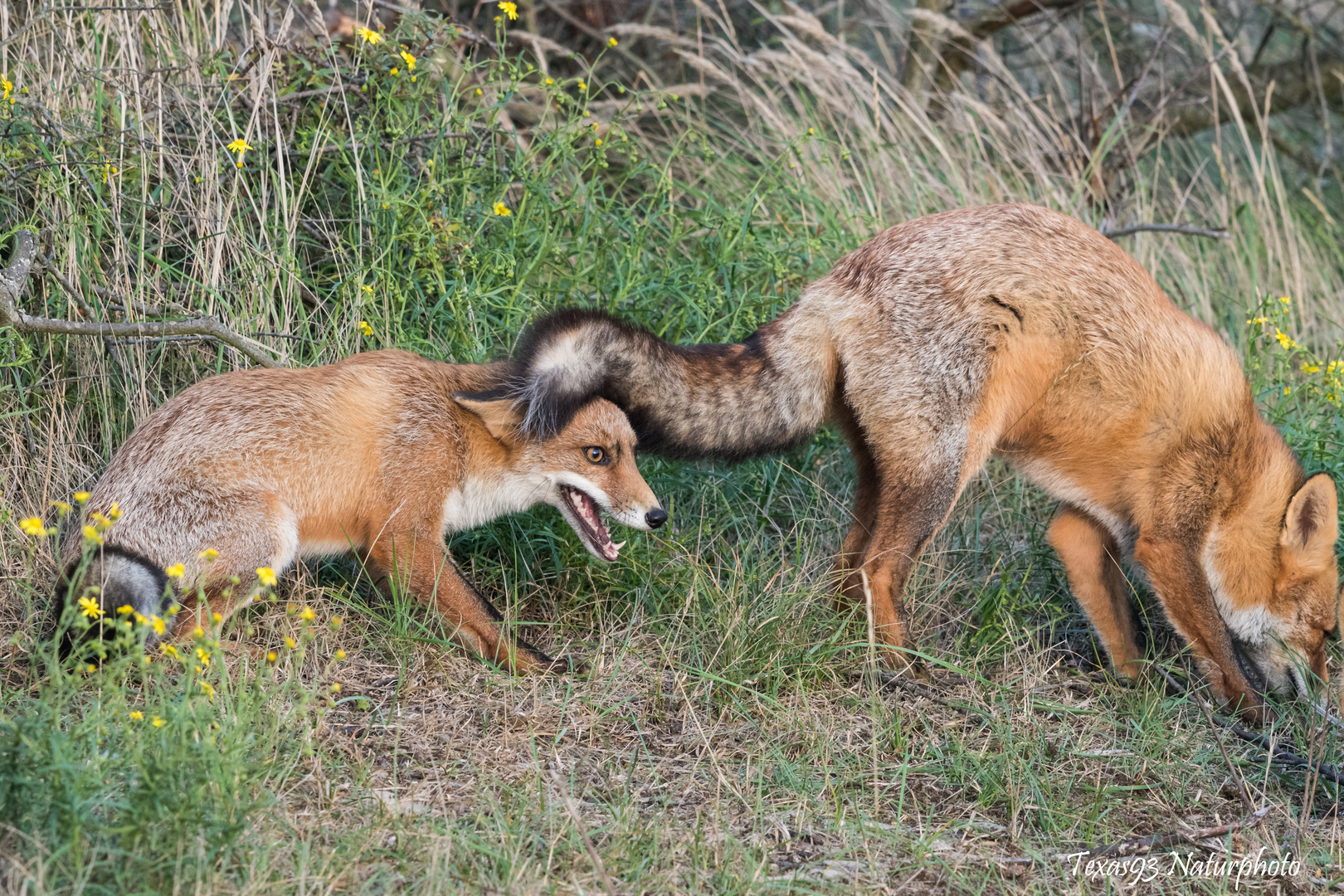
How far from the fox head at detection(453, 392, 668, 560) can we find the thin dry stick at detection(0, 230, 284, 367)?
41.5 inches

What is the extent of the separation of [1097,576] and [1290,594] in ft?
2.35

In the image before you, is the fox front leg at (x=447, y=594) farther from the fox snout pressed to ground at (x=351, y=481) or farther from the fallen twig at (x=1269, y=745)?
the fallen twig at (x=1269, y=745)

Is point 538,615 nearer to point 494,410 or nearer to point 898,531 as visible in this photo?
point 494,410

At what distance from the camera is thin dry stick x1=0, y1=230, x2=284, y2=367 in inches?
156

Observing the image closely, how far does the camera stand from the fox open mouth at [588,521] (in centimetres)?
400

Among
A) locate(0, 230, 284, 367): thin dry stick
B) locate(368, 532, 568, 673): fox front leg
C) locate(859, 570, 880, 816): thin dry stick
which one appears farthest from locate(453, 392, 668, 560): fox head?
locate(0, 230, 284, 367): thin dry stick

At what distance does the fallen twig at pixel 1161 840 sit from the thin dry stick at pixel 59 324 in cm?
348

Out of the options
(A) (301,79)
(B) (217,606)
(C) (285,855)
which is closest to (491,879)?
(C) (285,855)

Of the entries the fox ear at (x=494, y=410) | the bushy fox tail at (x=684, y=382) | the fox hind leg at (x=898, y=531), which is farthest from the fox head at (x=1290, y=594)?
the fox ear at (x=494, y=410)

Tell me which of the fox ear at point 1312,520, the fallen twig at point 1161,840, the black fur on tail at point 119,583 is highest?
the fox ear at point 1312,520

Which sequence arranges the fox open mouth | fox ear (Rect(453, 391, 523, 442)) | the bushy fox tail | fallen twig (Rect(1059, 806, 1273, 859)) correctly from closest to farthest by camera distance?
1. fallen twig (Rect(1059, 806, 1273, 859))
2. the bushy fox tail
3. fox ear (Rect(453, 391, 523, 442))
4. the fox open mouth

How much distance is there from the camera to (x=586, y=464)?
3.99 m

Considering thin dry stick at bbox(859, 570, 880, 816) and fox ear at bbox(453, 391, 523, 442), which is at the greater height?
fox ear at bbox(453, 391, 523, 442)

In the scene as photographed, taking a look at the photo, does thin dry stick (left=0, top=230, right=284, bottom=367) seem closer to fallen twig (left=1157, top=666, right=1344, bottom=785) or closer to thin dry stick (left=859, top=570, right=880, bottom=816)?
thin dry stick (left=859, top=570, right=880, bottom=816)
